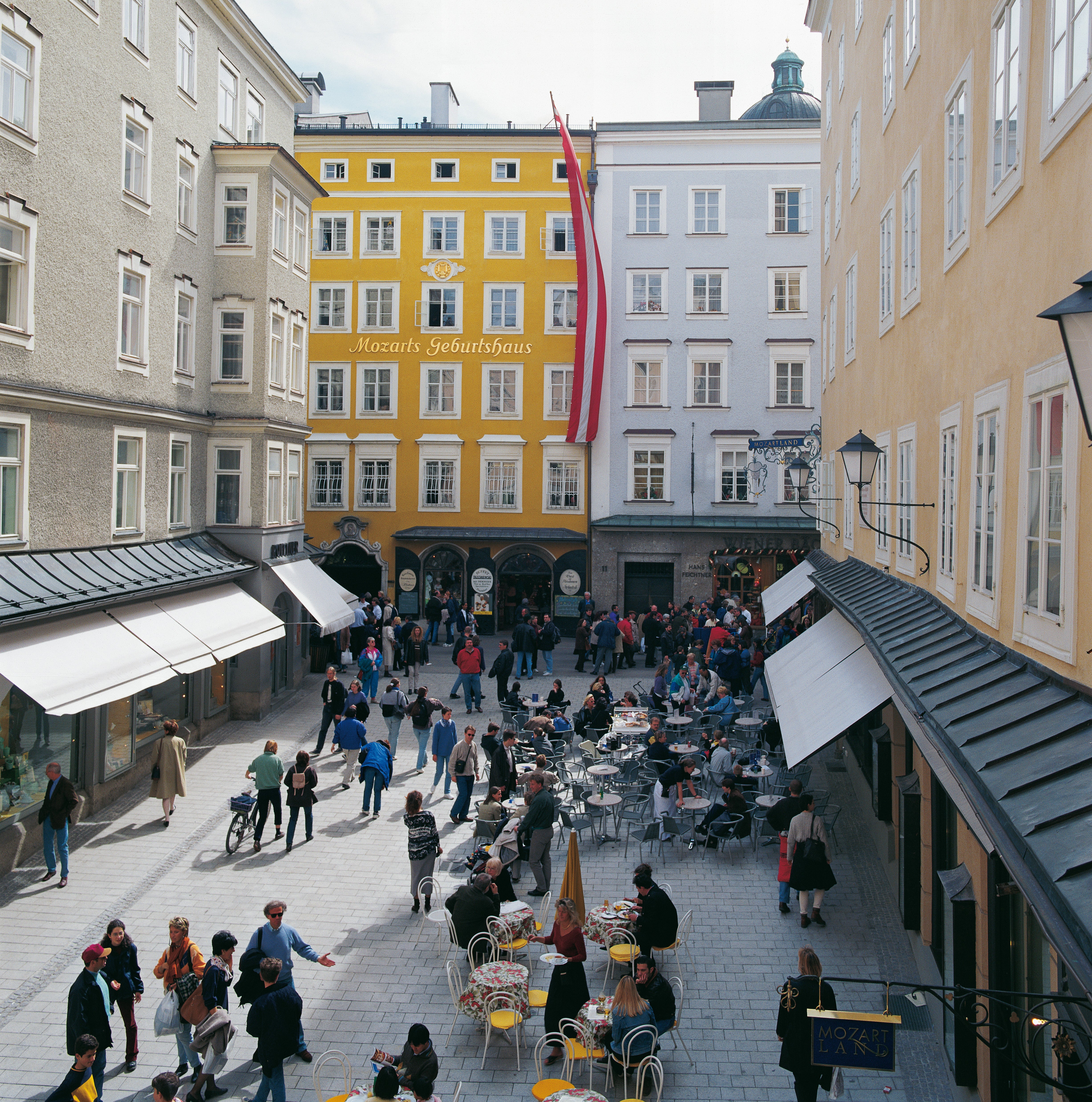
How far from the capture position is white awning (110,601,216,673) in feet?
52.7

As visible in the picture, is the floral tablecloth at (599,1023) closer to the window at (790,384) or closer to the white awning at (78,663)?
the white awning at (78,663)

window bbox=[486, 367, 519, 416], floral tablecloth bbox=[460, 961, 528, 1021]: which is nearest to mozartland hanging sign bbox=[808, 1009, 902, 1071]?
floral tablecloth bbox=[460, 961, 528, 1021]

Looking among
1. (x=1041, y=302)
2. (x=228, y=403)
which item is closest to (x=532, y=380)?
(x=228, y=403)

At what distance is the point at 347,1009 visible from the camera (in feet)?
34.3

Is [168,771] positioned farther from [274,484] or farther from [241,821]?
[274,484]

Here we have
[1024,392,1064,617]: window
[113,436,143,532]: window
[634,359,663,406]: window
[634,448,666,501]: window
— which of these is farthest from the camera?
[634,359,663,406]: window

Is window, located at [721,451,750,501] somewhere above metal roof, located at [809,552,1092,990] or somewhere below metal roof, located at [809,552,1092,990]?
above

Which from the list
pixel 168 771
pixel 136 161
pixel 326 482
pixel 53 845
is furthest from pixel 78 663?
pixel 326 482

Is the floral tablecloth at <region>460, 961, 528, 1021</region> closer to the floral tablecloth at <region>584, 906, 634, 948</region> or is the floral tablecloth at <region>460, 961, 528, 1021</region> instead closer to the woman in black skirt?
the woman in black skirt

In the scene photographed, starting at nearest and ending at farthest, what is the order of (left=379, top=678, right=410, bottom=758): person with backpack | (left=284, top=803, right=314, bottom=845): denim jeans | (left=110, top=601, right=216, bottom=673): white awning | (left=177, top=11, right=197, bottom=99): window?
(left=284, top=803, right=314, bottom=845): denim jeans < (left=110, top=601, right=216, bottom=673): white awning < (left=379, top=678, right=410, bottom=758): person with backpack < (left=177, top=11, right=197, bottom=99): window

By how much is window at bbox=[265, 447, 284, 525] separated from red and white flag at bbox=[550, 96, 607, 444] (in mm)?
13529

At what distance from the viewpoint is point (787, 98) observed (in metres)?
51.9

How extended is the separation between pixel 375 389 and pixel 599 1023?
30979 mm

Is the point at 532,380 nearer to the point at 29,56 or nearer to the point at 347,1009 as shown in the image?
the point at 29,56
